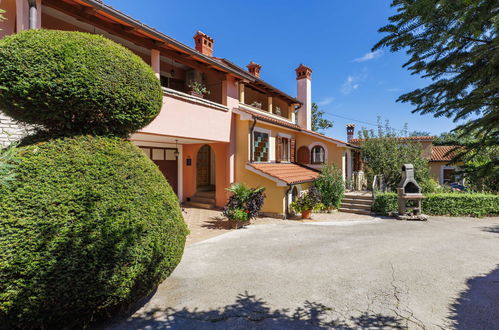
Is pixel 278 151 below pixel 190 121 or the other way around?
below

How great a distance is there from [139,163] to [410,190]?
1319cm

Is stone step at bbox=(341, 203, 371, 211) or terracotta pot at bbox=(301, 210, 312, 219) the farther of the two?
stone step at bbox=(341, 203, 371, 211)

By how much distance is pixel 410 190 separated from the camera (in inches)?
479

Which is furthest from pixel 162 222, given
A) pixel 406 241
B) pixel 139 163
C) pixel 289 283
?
pixel 406 241

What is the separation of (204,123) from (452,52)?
9.18 meters

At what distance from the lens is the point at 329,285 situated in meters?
4.73

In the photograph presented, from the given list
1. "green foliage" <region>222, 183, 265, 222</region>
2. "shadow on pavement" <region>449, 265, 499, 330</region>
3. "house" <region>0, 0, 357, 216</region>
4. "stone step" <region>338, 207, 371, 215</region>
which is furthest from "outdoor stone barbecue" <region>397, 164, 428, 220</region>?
"green foliage" <region>222, 183, 265, 222</region>

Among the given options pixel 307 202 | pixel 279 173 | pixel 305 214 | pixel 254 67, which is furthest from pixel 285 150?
pixel 254 67

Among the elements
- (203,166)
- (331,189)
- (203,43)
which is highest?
(203,43)

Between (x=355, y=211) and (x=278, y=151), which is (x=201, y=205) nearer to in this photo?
(x=278, y=151)

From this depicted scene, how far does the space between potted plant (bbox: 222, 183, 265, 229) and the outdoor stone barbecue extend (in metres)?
7.38

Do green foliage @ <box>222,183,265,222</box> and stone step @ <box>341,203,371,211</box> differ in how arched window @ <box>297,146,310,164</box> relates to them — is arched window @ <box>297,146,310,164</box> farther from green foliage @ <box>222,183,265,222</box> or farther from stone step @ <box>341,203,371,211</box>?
green foliage @ <box>222,183,265,222</box>

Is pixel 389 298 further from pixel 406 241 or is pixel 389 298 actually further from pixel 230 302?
pixel 406 241

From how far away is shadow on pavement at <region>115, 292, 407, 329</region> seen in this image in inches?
137
